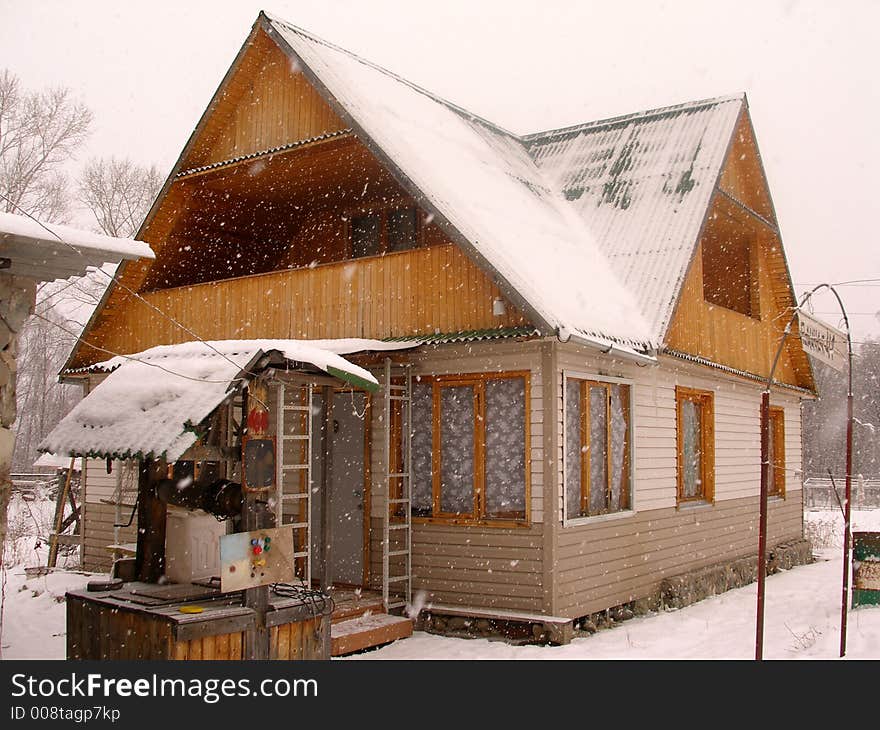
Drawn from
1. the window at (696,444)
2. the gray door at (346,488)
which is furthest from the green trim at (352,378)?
the window at (696,444)

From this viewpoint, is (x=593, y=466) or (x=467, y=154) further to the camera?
(x=467, y=154)

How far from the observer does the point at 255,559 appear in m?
6.79

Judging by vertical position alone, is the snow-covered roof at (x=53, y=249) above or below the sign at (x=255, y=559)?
above

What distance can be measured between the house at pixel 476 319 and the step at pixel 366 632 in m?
0.54

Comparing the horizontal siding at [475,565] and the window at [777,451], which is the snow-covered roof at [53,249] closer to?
the horizontal siding at [475,565]

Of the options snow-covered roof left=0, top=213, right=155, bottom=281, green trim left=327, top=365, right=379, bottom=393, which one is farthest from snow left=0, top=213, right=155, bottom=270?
green trim left=327, top=365, right=379, bottom=393

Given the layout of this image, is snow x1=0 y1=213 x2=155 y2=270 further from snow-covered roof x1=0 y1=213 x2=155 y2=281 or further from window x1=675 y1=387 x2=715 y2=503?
window x1=675 y1=387 x2=715 y2=503

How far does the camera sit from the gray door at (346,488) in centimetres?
1120

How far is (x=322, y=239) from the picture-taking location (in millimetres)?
14328

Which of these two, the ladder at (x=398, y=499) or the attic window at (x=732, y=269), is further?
the attic window at (x=732, y=269)

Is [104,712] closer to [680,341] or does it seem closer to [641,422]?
[641,422]

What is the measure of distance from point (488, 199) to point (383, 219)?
210 cm

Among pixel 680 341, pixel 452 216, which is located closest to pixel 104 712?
pixel 452 216

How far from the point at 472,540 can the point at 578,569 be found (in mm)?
1246
